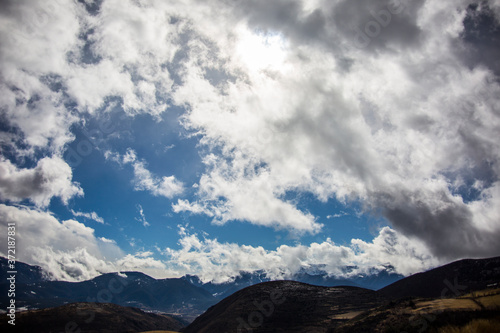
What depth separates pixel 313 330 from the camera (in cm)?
7438

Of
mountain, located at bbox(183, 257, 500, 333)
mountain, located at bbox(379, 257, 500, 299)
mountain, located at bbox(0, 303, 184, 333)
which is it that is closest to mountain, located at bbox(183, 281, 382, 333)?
mountain, located at bbox(183, 257, 500, 333)

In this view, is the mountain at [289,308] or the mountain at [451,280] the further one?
the mountain at [451,280]

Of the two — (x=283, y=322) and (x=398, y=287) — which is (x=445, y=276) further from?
(x=283, y=322)

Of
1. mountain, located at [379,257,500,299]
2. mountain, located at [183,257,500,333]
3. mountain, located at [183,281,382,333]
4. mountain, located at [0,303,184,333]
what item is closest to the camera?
mountain, located at [183,257,500,333]

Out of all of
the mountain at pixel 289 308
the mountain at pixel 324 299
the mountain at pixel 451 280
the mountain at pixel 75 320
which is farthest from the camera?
the mountain at pixel 75 320

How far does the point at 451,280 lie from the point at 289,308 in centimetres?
6869

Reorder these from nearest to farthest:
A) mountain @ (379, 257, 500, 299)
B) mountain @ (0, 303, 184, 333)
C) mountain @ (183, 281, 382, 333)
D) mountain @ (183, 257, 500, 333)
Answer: mountain @ (183, 257, 500, 333), mountain @ (183, 281, 382, 333), mountain @ (379, 257, 500, 299), mountain @ (0, 303, 184, 333)

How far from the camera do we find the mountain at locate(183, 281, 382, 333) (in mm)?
83750

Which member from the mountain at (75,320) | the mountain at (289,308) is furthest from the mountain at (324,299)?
the mountain at (75,320)

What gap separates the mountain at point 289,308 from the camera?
3297 inches

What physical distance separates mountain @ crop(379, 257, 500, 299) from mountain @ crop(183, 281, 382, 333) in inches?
789

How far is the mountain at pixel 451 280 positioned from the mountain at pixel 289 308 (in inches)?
789

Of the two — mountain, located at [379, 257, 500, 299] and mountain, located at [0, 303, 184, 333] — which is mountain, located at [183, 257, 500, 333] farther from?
mountain, located at [0, 303, 184, 333]

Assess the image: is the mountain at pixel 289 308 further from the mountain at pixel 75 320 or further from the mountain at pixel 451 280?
the mountain at pixel 75 320
